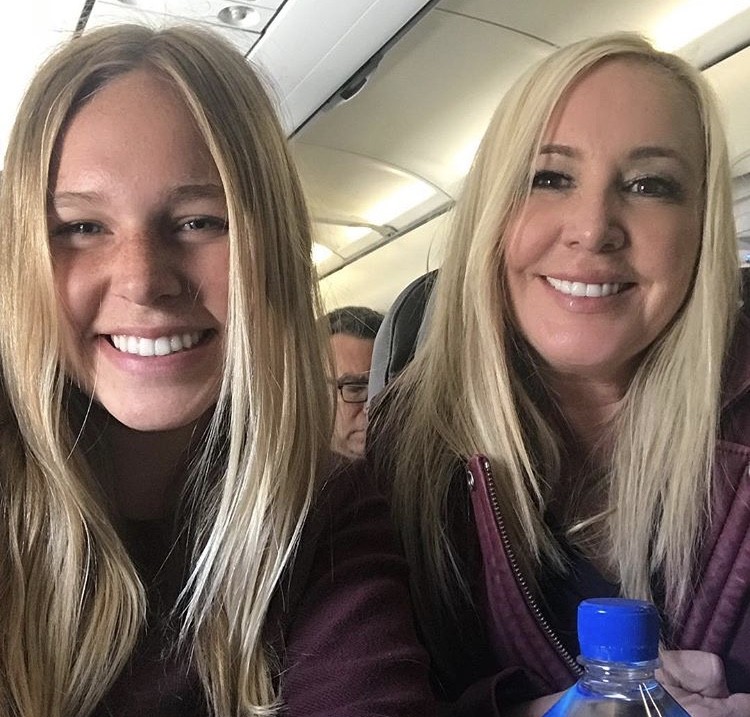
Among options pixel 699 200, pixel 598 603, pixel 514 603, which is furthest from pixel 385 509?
pixel 699 200

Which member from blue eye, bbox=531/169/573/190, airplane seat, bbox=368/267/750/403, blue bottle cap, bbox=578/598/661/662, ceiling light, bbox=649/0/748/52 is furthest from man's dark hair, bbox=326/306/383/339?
blue bottle cap, bbox=578/598/661/662

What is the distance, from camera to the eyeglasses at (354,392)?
2207 millimetres

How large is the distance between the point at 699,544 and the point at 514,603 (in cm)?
27

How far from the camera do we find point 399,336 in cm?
156

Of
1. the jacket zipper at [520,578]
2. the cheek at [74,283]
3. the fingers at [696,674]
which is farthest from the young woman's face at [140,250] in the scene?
the fingers at [696,674]

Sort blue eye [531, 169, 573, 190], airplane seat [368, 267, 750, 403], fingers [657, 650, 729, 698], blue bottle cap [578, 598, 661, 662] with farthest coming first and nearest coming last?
airplane seat [368, 267, 750, 403], blue eye [531, 169, 573, 190], fingers [657, 650, 729, 698], blue bottle cap [578, 598, 661, 662]

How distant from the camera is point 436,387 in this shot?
48.8 inches

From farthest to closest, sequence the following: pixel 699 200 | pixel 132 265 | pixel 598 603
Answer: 1. pixel 699 200
2. pixel 132 265
3. pixel 598 603

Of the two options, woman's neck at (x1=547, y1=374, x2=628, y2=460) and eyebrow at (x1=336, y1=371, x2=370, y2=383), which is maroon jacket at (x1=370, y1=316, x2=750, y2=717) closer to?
woman's neck at (x1=547, y1=374, x2=628, y2=460)

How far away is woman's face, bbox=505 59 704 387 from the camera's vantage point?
1.15 metres

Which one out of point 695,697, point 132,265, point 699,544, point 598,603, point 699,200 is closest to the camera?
point 598,603

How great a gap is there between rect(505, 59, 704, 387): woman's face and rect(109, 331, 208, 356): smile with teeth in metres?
0.50

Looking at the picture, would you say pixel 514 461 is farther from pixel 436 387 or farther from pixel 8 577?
pixel 8 577

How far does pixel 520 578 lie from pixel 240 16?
1.77 meters
